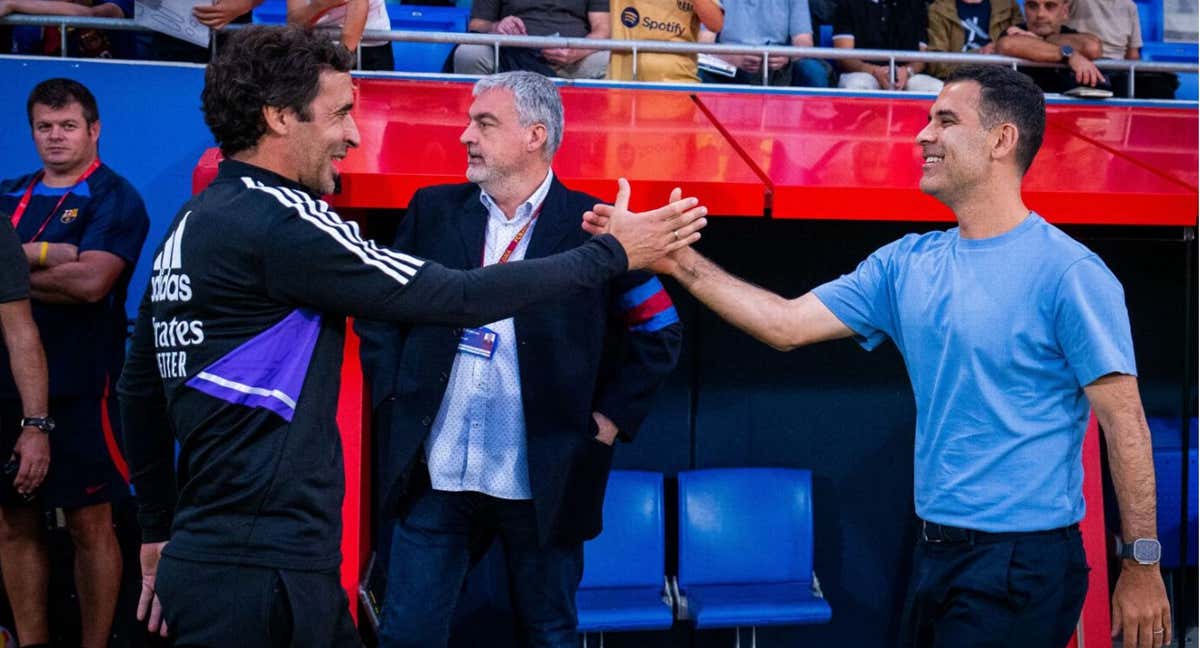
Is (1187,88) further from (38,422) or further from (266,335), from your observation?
(266,335)

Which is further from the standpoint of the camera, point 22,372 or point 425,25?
point 425,25

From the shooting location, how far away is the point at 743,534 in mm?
4961

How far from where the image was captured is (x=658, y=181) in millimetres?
4020

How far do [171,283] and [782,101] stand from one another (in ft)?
12.9

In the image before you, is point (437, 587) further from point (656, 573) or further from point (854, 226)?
point (854, 226)

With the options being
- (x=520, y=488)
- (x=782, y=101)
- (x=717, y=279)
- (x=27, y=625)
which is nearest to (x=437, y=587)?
(x=520, y=488)

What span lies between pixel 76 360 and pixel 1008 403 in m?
3.20

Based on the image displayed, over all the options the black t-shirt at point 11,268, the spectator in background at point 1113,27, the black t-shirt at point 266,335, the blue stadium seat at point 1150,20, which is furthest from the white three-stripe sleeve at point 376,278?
the blue stadium seat at point 1150,20

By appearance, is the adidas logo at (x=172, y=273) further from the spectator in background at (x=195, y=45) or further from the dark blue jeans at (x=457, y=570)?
the spectator in background at (x=195, y=45)

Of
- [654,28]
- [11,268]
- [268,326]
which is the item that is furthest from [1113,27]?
[268,326]

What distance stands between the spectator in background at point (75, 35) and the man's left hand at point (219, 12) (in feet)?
2.28

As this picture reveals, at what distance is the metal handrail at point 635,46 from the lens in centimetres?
529

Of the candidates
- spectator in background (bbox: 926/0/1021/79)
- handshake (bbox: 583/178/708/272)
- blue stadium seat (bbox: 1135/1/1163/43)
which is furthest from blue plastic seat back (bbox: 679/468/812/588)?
blue stadium seat (bbox: 1135/1/1163/43)

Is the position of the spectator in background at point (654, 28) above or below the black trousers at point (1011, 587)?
above
